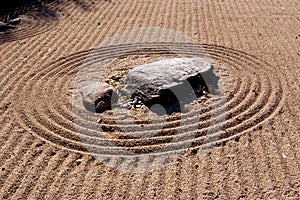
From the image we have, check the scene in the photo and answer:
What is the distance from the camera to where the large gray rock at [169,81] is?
5.75 m

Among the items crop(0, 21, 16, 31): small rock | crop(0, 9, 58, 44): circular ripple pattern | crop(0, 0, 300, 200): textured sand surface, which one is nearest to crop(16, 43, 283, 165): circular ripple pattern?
crop(0, 0, 300, 200): textured sand surface

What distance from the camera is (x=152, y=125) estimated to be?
5363 mm

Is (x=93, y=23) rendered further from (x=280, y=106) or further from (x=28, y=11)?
(x=280, y=106)

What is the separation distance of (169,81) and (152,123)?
2.81ft

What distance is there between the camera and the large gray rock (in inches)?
227

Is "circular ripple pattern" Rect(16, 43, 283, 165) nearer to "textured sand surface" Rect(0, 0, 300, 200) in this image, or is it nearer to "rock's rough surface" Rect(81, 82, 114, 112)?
"textured sand surface" Rect(0, 0, 300, 200)

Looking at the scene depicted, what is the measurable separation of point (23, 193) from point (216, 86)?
12.0 ft

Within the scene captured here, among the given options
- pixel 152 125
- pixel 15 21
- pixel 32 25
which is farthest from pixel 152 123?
pixel 15 21

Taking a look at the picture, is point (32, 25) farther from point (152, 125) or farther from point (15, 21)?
point (152, 125)

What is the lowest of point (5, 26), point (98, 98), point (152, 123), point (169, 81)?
point (152, 123)

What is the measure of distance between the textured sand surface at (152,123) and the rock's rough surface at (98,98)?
20 centimetres

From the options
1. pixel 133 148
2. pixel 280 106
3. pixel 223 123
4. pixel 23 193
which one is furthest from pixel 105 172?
pixel 280 106

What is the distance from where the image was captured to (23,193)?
14.1 ft

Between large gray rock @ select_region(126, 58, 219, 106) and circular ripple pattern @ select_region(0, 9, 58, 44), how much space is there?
3.90 metres
